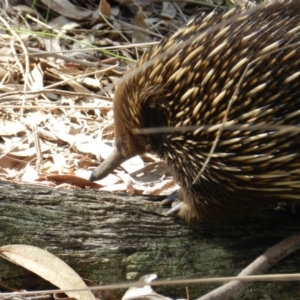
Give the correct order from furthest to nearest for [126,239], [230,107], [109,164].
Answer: [109,164]
[126,239]
[230,107]

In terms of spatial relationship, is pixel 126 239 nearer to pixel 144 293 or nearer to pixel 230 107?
pixel 144 293

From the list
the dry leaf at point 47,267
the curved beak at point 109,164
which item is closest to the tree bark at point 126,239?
the dry leaf at point 47,267

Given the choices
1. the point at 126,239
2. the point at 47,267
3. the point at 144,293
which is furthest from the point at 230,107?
the point at 47,267

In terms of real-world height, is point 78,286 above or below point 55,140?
below

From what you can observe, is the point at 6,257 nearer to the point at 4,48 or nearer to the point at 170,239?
the point at 170,239

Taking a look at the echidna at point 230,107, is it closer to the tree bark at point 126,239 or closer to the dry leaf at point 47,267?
the tree bark at point 126,239

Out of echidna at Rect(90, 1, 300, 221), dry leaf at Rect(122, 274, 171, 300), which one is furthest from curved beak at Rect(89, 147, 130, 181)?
dry leaf at Rect(122, 274, 171, 300)

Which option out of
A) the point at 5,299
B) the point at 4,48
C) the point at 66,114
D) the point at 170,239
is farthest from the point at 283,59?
the point at 4,48
